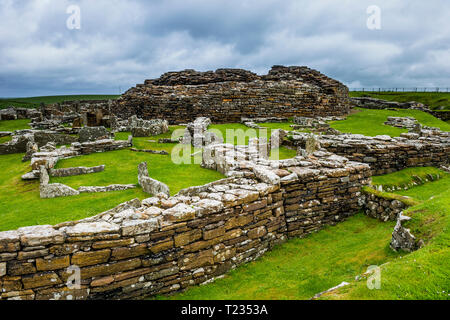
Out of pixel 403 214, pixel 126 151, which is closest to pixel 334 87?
pixel 126 151

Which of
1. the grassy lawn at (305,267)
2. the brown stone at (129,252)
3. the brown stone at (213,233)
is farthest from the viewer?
the brown stone at (213,233)

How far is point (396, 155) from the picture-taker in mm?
13219

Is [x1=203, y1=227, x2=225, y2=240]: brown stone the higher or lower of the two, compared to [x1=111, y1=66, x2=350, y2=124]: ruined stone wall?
lower

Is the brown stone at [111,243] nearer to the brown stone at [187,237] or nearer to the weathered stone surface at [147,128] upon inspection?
the brown stone at [187,237]

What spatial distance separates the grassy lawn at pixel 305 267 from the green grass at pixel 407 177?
13.5ft

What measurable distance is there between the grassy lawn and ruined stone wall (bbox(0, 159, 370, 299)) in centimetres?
30

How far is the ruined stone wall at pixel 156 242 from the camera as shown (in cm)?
482

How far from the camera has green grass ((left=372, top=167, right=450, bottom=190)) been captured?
11945 millimetres

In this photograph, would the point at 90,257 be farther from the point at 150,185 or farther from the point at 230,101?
the point at 230,101

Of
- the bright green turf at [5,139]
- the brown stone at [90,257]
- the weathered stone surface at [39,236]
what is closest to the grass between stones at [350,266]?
the brown stone at [90,257]

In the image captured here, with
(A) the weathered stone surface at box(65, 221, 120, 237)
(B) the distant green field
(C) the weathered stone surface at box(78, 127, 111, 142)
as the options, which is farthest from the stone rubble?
(B) the distant green field

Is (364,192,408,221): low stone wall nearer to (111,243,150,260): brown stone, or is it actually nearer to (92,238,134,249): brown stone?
(111,243,150,260): brown stone

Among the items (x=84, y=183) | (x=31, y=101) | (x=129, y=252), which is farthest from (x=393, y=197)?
(x=31, y=101)

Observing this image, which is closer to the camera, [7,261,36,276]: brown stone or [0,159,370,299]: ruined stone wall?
[7,261,36,276]: brown stone
